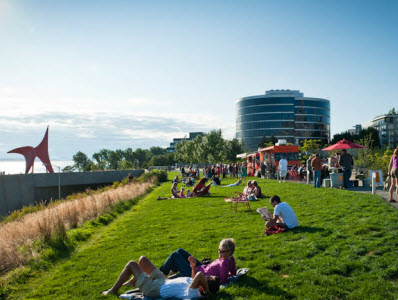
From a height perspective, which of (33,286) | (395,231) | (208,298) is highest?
(395,231)

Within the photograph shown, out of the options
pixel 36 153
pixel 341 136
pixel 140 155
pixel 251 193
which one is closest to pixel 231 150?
pixel 36 153

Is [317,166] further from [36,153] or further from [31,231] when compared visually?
[36,153]

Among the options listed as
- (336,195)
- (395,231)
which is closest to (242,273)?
(395,231)

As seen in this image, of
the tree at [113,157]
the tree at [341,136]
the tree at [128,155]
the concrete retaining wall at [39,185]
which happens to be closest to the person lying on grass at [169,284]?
the concrete retaining wall at [39,185]

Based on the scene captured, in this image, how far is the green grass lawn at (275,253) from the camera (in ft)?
17.8

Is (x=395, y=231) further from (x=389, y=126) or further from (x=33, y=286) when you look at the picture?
(x=389, y=126)

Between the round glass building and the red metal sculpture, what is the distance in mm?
75379

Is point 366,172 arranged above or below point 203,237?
above

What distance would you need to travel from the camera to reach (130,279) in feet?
19.6

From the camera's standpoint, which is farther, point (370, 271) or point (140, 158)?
point (140, 158)

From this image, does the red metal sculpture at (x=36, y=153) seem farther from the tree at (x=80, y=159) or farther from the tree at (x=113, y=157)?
the tree at (x=80, y=159)

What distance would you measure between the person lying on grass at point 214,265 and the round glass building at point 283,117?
107 metres

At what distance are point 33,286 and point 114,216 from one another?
8711mm

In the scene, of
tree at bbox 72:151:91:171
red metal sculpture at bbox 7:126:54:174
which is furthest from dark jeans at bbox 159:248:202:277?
tree at bbox 72:151:91:171
